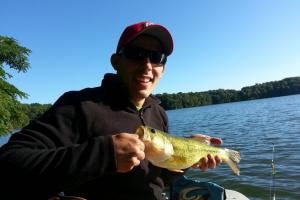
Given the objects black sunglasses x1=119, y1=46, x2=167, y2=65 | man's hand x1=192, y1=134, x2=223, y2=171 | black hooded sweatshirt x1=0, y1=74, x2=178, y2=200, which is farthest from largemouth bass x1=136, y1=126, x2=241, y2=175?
black sunglasses x1=119, y1=46, x2=167, y2=65

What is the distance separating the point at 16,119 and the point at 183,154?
12.8 metres

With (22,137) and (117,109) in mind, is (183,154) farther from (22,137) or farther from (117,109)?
(22,137)

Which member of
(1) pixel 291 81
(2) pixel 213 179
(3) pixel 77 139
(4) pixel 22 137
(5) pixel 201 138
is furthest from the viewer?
(1) pixel 291 81

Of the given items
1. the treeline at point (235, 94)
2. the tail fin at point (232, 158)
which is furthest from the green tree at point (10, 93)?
the treeline at point (235, 94)

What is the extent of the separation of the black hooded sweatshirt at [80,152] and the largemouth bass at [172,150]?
246 millimetres

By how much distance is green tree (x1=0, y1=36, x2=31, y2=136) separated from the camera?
12641mm

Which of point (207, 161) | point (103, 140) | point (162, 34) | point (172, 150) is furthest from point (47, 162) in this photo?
point (207, 161)

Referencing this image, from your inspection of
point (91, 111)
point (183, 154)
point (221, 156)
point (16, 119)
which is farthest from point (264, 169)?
point (91, 111)

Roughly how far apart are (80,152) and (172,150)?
1203 mm

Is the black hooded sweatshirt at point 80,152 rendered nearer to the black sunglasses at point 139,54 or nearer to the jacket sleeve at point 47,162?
the jacket sleeve at point 47,162

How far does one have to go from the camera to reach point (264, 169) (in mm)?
14953

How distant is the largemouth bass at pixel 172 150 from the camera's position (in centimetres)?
292

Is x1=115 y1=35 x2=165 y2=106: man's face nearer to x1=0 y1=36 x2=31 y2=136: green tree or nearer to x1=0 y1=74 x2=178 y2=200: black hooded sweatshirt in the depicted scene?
x1=0 y1=74 x2=178 y2=200: black hooded sweatshirt

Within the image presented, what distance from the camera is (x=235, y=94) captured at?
511ft
